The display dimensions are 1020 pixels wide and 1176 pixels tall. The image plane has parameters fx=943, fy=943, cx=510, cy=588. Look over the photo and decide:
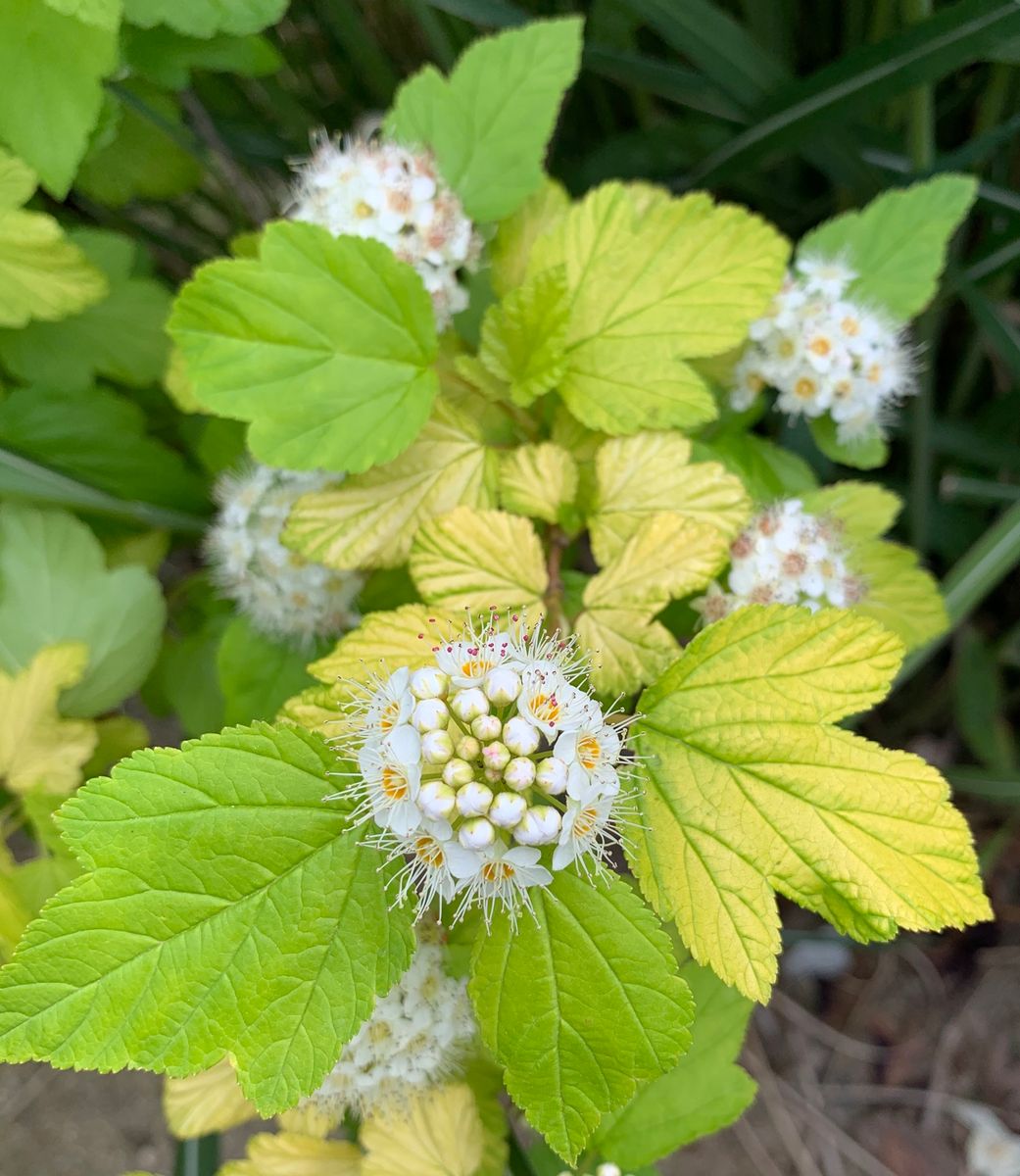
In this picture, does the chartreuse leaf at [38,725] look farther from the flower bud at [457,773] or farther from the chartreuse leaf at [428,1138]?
the flower bud at [457,773]

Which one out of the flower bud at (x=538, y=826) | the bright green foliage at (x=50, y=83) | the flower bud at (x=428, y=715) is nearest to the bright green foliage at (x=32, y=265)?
the bright green foliage at (x=50, y=83)

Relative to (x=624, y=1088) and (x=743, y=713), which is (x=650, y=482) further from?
(x=624, y=1088)

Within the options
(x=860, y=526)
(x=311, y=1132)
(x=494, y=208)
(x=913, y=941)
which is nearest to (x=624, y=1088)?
(x=311, y=1132)

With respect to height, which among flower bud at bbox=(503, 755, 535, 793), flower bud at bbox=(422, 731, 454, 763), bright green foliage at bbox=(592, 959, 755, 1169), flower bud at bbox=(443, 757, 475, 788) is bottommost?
bright green foliage at bbox=(592, 959, 755, 1169)

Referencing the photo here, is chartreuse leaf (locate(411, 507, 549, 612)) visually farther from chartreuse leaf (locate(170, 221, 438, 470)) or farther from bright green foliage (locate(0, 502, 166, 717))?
bright green foliage (locate(0, 502, 166, 717))

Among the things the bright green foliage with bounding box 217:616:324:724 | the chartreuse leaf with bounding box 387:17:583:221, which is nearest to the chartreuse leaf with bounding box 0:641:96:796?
the bright green foliage with bounding box 217:616:324:724

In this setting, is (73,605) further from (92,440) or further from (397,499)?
(397,499)
